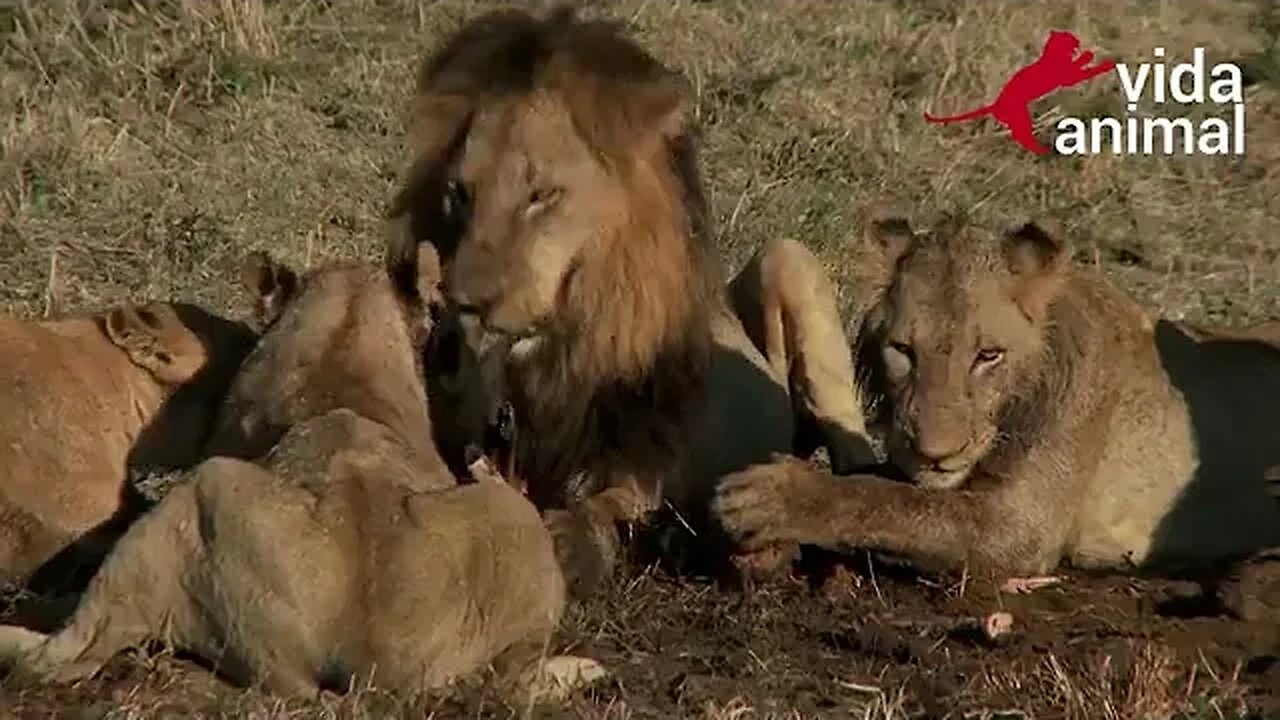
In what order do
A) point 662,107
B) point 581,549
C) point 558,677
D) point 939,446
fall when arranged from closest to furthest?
point 558,677 → point 939,446 → point 581,549 → point 662,107

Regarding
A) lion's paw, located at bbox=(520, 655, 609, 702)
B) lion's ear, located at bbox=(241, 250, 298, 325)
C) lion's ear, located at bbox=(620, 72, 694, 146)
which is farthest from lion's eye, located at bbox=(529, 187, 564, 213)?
lion's paw, located at bbox=(520, 655, 609, 702)

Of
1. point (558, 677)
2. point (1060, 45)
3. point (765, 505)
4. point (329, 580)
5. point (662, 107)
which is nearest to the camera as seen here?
point (329, 580)

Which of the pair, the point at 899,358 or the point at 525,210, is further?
the point at 525,210

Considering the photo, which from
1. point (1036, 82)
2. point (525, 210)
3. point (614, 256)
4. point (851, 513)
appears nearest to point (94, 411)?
point (525, 210)

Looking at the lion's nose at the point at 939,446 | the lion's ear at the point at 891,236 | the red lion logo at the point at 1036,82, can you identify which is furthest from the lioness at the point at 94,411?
the red lion logo at the point at 1036,82

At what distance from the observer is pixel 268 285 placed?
5.99 meters

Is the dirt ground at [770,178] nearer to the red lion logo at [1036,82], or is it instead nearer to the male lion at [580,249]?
the red lion logo at [1036,82]

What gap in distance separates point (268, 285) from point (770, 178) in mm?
3996

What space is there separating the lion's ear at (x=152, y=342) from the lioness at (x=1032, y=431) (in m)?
1.32

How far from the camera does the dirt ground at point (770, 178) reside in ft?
18.0

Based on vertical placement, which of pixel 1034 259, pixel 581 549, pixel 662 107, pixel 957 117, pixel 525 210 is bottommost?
pixel 957 117

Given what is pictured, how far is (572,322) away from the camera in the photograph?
589 centimetres

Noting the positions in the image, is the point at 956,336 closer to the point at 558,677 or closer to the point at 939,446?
the point at 939,446

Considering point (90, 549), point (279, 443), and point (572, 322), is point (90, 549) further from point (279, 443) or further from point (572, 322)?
point (572, 322)
